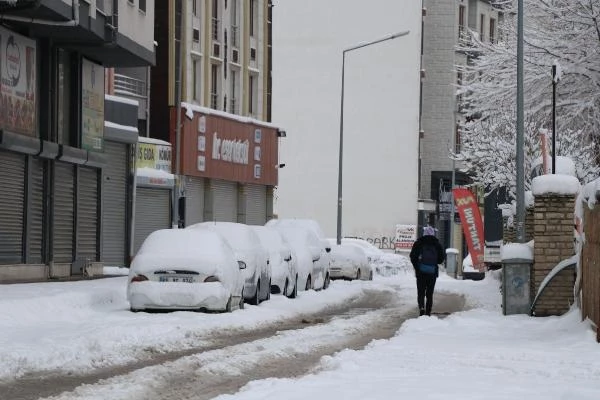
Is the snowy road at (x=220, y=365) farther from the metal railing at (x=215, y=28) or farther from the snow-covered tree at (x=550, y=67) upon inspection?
the metal railing at (x=215, y=28)

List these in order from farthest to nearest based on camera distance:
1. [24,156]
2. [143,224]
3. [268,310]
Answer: [143,224]
[24,156]
[268,310]

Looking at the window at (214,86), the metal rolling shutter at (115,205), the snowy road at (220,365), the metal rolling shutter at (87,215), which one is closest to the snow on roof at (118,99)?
the metal rolling shutter at (115,205)

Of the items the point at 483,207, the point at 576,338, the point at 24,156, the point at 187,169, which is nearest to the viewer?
the point at 576,338

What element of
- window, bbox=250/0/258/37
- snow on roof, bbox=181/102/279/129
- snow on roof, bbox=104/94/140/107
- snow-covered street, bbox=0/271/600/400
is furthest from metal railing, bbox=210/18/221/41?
snow-covered street, bbox=0/271/600/400

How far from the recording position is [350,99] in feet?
251

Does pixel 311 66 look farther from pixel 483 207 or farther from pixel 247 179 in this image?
pixel 247 179

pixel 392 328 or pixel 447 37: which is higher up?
pixel 447 37

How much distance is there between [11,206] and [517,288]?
12369 millimetres

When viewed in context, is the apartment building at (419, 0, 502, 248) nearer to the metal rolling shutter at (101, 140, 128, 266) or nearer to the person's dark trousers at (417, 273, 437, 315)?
the metal rolling shutter at (101, 140, 128, 266)

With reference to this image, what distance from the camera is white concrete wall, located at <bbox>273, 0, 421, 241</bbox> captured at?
75.8m

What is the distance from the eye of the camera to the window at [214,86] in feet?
178

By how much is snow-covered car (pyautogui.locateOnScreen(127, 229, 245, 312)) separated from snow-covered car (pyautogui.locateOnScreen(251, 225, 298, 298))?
19.1ft

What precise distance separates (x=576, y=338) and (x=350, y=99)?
58940 millimetres

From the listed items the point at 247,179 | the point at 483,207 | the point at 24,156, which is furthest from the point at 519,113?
the point at 483,207
